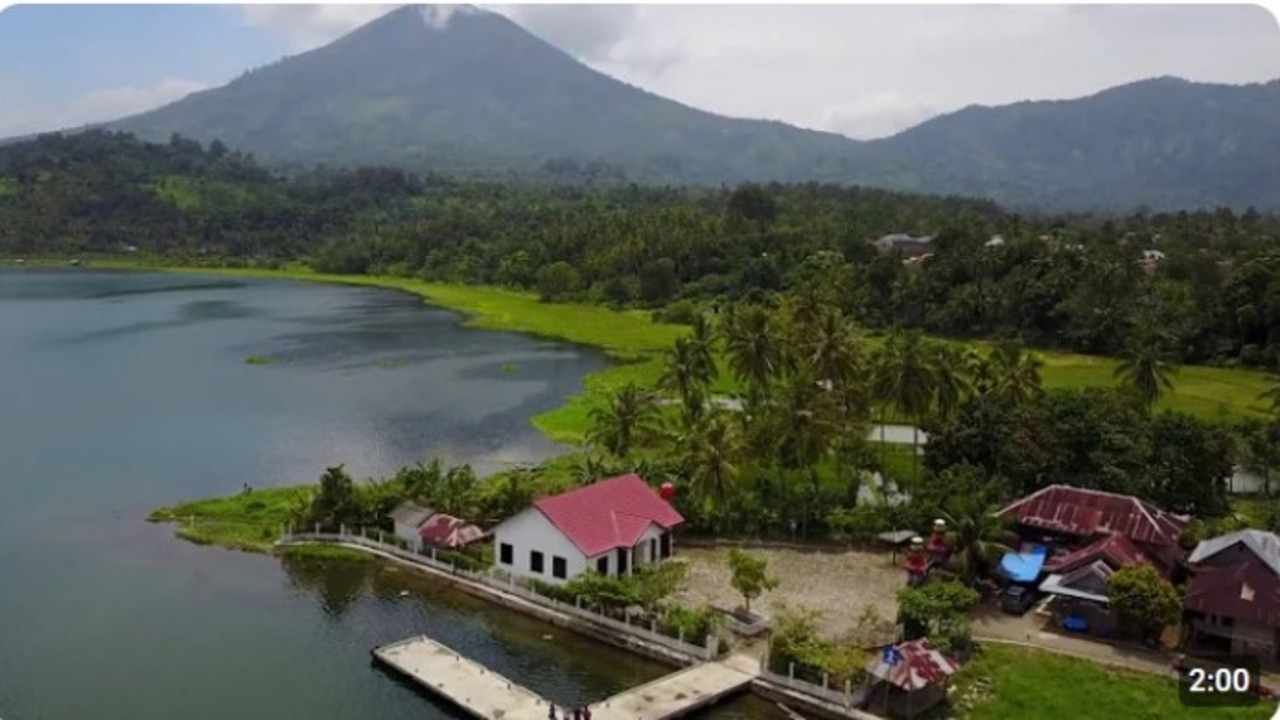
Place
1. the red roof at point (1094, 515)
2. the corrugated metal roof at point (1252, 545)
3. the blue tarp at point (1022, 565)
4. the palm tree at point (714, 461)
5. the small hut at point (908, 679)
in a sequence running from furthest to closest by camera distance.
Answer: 1. the palm tree at point (714, 461)
2. the red roof at point (1094, 515)
3. the blue tarp at point (1022, 565)
4. the corrugated metal roof at point (1252, 545)
5. the small hut at point (908, 679)

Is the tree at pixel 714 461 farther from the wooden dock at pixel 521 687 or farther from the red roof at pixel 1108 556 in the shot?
the red roof at pixel 1108 556

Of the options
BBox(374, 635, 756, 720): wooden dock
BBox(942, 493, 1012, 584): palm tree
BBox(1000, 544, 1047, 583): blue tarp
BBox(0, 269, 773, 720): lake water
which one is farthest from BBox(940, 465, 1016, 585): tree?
BBox(0, 269, 773, 720): lake water

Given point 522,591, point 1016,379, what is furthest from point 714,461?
point 1016,379

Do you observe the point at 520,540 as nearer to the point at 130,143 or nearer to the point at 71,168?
the point at 71,168

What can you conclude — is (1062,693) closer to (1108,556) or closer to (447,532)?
(1108,556)

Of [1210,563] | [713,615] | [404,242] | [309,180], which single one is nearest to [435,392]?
[713,615]

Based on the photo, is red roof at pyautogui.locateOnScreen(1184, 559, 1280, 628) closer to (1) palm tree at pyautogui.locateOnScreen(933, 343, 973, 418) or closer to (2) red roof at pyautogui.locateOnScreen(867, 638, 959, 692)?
(2) red roof at pyautogui.locateOnScreen(867, 638, 959, 692)

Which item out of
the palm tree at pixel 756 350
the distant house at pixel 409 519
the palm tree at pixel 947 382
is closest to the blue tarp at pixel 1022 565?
the palm tree at pixel 947 382
